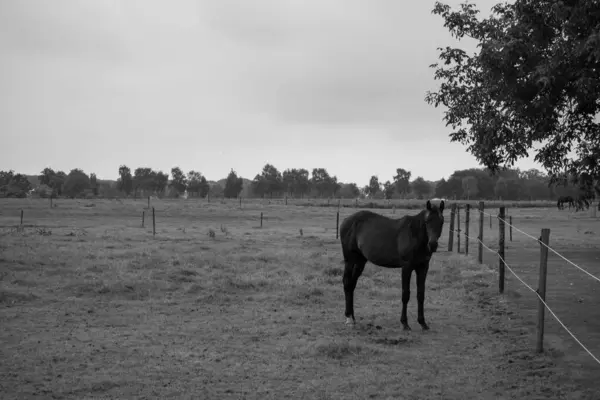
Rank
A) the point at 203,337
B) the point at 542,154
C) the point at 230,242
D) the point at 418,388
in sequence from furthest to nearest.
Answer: the point at 230,242, the point at 542,154, the point at 203,337, the point at 418,388

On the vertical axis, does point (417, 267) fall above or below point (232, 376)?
above

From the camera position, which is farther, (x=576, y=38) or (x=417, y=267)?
(x=417, y=267)

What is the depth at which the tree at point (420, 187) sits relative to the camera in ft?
519

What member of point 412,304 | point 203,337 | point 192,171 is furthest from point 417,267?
point 192,171

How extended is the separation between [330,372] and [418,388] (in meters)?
1.22

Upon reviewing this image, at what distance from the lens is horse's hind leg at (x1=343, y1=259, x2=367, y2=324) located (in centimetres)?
983

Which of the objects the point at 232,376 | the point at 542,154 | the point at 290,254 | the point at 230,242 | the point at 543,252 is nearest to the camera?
the point at 232,376

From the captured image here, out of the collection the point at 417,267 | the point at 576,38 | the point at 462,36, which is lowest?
the point at 417,267

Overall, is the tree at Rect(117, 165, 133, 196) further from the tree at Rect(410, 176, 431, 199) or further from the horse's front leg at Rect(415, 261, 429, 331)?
the horse's front leg at Rect(415, 261, 429, 331)

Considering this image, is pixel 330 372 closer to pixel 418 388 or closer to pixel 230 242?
pixel 418 388

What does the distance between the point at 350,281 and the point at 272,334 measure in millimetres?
2059

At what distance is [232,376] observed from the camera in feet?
22.1

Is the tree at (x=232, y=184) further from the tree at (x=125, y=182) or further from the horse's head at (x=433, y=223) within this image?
the horse's head at (x=433, y=223)

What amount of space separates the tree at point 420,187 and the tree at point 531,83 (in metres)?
150
